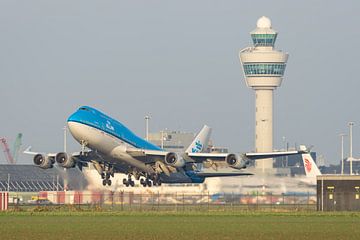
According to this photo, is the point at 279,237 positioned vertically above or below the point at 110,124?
below

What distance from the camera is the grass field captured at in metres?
72.1

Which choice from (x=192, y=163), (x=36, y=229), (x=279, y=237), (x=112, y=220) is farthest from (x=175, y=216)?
(x=279, y=237)

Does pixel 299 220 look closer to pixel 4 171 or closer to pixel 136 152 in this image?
pixel 136 152

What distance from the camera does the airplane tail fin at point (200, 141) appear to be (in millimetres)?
131688

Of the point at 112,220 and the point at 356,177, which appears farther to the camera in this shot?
the point at 356,177

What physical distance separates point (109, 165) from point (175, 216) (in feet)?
40.9

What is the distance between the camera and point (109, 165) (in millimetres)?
112688

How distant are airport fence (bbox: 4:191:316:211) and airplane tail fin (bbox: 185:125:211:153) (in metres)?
5.99

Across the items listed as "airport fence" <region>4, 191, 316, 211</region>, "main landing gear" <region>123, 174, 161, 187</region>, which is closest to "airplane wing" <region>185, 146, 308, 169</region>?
"main landing gear" <region>123, 174, 161, 187</region>

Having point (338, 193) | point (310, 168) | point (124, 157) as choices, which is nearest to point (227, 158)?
point (124, 157)

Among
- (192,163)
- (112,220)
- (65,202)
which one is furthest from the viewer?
(65,202)

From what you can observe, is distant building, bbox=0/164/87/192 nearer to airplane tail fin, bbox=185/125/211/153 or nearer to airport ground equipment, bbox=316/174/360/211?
airplane tail fin, bbox=185/125/211/153

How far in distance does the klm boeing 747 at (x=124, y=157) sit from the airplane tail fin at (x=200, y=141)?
8752 millimetres

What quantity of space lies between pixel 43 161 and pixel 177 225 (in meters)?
33.6
